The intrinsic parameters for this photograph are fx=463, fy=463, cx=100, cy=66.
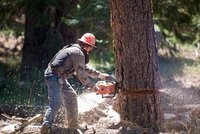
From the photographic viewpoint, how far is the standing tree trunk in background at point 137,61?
7.59 m

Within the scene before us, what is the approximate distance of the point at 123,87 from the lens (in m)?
7.78

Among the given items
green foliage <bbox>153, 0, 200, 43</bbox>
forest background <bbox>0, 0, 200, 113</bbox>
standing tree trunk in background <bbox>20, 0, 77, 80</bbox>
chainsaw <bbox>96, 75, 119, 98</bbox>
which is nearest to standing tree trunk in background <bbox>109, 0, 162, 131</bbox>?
chainsaw <bbox>96, 75, 119, 98</bbox>

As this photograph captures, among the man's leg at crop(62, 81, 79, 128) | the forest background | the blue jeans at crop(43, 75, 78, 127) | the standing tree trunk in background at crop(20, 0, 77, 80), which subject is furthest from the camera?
the standing tree trunk in background at crop(20, 0, 77, 80)

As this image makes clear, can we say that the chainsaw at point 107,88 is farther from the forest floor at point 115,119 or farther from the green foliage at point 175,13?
the green foliage at point 175,13

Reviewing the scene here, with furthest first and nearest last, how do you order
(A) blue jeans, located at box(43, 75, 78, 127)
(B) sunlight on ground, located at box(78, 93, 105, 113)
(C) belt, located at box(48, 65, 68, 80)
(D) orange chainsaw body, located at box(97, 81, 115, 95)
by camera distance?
(B) sunlight on ground, located at box(78, 93, 105, 113), (C) belt, located at box(48, 65, 68, 80), (A) blue jeans, located at box(43, 75, 78, 127), (D) orange chainsaw body, located at box(97, 81, 115, 95)

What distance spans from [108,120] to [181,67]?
1045cm

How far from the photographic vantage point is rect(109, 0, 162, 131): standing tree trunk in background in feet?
24.9

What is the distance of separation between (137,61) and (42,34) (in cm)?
633

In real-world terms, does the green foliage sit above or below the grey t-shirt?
above

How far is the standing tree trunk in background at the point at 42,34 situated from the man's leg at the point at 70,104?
4327 mm

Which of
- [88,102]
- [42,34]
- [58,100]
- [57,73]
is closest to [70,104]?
[58,100]

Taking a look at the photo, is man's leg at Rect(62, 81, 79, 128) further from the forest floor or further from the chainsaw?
the chainsaw

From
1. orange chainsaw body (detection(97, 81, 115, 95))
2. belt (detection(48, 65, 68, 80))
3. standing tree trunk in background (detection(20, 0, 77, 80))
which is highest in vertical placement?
Answer: standing tree trunk in background (detection(20, 0, 77, 80))

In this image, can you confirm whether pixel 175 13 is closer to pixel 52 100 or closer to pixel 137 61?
pixel 137 61
